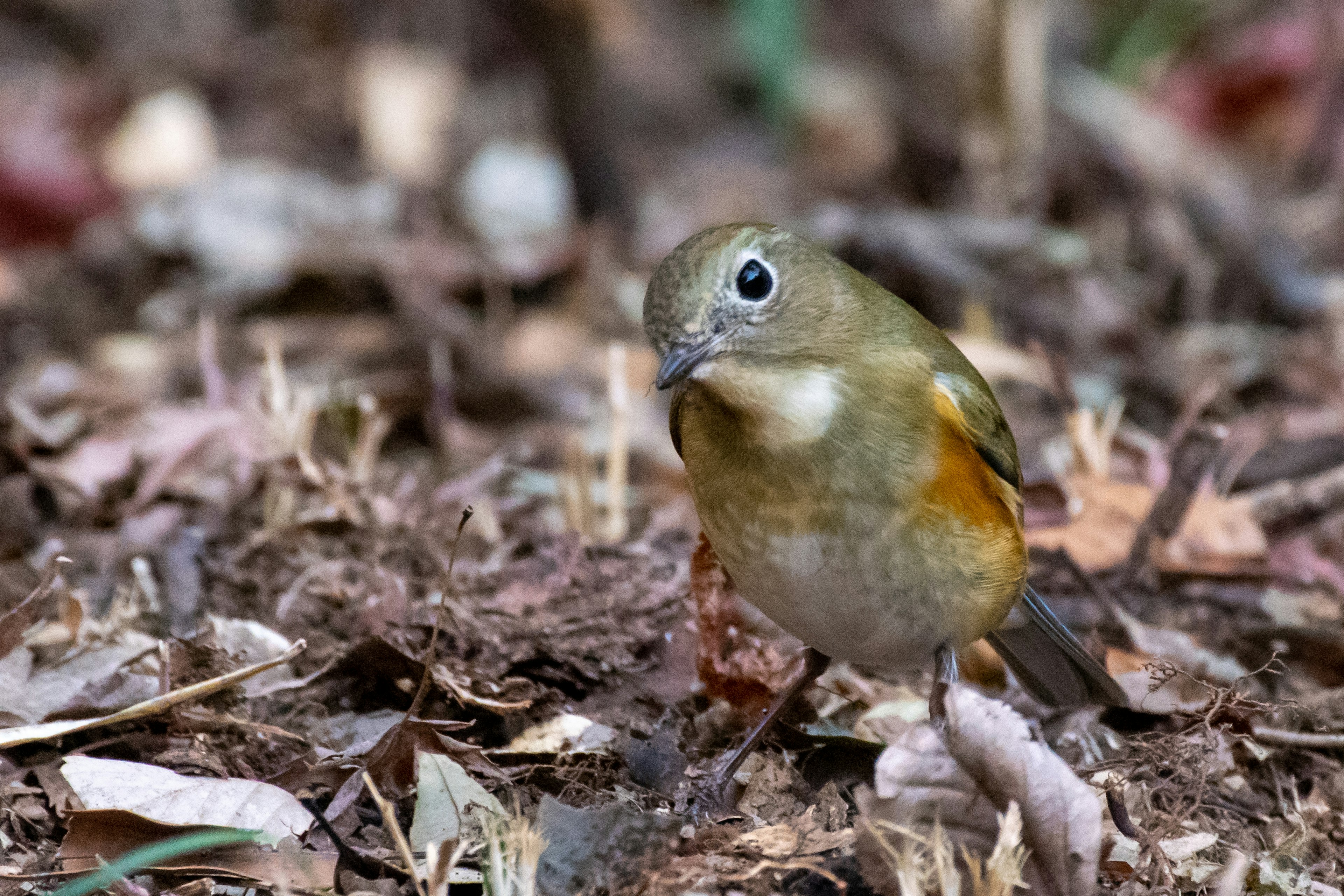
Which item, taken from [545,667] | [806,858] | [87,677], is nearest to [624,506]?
[545,667]

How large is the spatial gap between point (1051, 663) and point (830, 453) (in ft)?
3.70

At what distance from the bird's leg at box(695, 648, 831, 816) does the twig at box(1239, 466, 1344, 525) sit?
1952 millimetres

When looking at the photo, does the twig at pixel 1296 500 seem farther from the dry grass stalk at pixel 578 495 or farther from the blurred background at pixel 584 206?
the dry grass stalk at pixel 578 495

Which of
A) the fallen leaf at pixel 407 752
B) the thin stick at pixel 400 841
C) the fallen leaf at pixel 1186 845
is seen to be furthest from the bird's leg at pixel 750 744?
the fallen leaf at pixel 1186 845

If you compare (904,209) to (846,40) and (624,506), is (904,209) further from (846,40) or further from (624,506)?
(846,40)

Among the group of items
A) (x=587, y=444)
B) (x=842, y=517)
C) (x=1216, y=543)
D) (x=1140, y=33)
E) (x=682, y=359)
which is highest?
(x=1140, y=33)

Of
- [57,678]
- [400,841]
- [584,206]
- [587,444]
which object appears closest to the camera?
[400,841]

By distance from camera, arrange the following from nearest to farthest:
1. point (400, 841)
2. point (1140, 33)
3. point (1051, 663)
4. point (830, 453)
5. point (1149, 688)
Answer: point (400, 841) < point (830, 453) < point (1149, 688) < point (1051, 663) < point (1140, 33)

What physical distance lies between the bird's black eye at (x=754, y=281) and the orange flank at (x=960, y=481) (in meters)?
0.48

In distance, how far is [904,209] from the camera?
7.55 m

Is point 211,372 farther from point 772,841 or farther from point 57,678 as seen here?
point 772,841

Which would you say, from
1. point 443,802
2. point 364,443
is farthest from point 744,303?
point 364,443

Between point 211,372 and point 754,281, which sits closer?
point 754,281

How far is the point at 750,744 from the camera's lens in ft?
11.2
